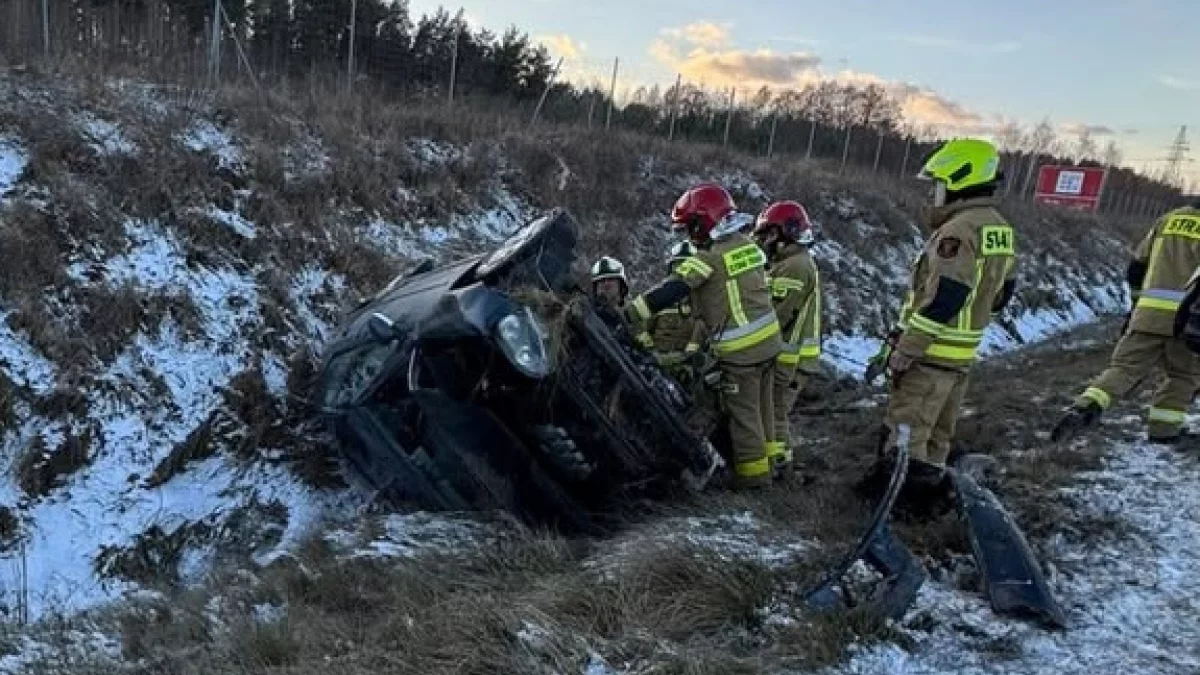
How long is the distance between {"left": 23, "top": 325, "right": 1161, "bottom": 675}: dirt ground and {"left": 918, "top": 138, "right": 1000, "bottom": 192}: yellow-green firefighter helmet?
1.47 meters

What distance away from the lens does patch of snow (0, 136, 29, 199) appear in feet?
20.1

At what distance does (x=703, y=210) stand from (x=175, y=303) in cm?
346

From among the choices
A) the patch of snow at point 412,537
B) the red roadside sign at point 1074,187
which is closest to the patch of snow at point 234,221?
the patch of snow at point 412,537

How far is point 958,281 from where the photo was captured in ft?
13.4

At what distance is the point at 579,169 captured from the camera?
40.9 feet

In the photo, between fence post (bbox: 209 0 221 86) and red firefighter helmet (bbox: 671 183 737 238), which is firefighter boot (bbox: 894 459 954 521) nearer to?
red firefighter helmet (bbox: 671 183 737 238)

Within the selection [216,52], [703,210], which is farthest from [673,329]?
[216,52]

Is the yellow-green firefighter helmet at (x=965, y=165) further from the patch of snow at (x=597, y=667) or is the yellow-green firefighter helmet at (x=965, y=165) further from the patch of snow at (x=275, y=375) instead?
the patch of snow at (x=275, y=375)

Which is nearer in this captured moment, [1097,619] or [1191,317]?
[1097,619]

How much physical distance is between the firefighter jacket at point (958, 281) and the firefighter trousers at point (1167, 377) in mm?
1497

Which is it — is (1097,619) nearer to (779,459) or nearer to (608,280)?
(779,459)

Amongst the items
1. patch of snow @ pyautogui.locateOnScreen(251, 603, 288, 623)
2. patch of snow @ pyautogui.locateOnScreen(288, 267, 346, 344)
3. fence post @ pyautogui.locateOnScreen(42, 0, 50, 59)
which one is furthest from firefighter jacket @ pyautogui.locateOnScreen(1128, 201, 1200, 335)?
fence post @ pyautogui.locateOnScreen(42, 0, 50, 59)

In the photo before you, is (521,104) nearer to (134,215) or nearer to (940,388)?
(134,215)

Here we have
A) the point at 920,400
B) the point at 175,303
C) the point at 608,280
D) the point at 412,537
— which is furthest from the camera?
the point at 175,303
